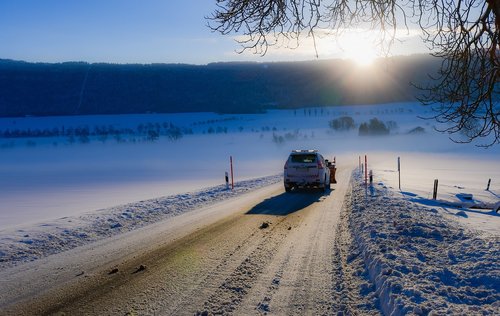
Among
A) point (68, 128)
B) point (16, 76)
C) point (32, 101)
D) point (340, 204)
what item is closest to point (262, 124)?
point (68, 128)

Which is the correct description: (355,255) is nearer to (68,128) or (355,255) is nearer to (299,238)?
(299,238)

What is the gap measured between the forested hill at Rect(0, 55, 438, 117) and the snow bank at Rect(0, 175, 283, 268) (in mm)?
127914

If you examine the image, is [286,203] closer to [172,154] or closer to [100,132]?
[172,154]

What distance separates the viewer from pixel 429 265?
21.8 ft

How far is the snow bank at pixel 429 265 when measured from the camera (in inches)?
201

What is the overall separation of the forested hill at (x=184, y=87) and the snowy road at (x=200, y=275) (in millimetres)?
133550

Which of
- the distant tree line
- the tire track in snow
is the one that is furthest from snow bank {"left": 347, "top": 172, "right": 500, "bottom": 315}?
the distant tree line

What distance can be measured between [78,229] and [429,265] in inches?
325

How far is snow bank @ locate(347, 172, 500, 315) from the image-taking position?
16.8 feet

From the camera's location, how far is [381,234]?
891 cm

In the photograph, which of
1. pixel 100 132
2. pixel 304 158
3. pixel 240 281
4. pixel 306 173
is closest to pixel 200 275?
pixel 240 281

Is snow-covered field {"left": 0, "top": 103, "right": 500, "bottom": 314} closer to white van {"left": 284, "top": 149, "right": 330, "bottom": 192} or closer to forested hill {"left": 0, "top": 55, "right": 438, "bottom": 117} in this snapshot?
white van {"left": 284, "top": 149, "right": 330, "bottom": 192}

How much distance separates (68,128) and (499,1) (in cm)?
11978

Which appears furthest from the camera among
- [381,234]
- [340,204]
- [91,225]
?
[340,204]
